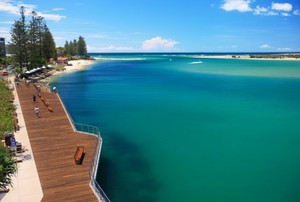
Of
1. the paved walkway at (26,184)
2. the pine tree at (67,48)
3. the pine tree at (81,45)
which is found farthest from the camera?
the pine tree at (81,45)

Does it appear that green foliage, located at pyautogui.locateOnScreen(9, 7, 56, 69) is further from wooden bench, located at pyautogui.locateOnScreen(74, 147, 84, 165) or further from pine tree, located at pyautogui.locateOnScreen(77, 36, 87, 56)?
pine tree, located at pyautogui.locateOnScreen(77, 36, 87, 56)

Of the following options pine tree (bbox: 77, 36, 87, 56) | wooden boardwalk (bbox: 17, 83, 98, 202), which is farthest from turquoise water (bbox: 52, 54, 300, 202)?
pine tree (bbox: 77, 36, 87, 56)

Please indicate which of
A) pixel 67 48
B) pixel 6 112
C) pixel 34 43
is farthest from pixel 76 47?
pixel 6 112

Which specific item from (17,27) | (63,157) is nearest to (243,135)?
(63,157)

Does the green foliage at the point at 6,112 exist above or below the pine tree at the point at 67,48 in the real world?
below

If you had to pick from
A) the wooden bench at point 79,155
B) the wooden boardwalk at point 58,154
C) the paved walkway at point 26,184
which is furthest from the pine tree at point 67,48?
the wooden bench at point 79,155

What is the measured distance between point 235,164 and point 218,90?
38852 mm

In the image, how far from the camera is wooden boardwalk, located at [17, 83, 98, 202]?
14.3 meters

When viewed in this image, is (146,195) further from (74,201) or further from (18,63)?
(18,63)

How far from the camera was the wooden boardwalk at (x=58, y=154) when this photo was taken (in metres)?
14.3

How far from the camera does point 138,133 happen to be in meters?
29.8

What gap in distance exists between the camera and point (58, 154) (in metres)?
18.8

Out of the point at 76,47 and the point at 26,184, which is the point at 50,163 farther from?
the point at 76,47

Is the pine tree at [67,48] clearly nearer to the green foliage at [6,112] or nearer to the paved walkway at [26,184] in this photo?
the green foliage at [6,112]
